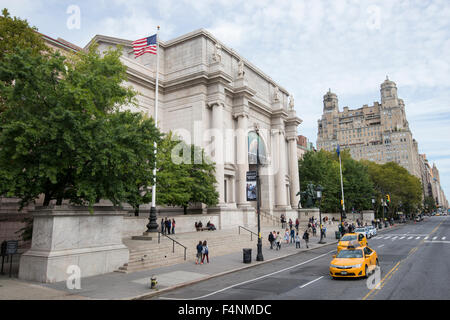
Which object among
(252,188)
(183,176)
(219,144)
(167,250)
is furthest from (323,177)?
(167,250)

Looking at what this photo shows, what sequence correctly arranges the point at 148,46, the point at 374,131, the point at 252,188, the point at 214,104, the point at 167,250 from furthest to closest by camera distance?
the point at 374,131, the point at 214,104, the point at 148,46, the point at 252,188, the point at 167,250

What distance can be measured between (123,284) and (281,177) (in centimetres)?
4252

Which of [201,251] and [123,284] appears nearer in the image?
[123,284]

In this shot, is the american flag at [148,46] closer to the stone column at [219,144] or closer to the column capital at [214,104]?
the column capital at [214,104]

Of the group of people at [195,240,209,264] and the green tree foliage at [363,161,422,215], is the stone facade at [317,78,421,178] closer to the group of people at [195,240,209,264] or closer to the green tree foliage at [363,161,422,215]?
the green tree foliage at [363,161,422,215]

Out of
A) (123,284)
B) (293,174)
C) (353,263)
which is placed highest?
(293,174)

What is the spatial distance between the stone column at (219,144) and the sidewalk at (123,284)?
1853cm

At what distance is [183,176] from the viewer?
32188 millimetres

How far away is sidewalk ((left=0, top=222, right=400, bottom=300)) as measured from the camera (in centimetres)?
1224

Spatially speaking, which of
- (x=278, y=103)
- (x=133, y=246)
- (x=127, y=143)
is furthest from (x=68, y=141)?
(x=278, y=103)

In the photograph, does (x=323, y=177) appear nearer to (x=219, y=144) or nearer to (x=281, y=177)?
(x=281, y=177)

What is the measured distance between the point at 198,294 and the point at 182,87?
34092 millimetres

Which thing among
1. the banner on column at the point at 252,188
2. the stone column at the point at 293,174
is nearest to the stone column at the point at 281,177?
the stone column at the point at 293,174

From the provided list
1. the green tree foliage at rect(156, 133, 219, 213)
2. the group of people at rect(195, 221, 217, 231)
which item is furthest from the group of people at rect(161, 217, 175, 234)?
the group of people at rect(195, 221, 217, 231)
